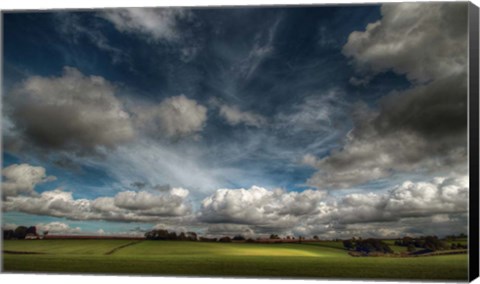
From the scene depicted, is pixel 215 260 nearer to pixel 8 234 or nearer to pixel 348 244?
pixel 348 244

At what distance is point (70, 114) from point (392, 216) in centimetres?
713

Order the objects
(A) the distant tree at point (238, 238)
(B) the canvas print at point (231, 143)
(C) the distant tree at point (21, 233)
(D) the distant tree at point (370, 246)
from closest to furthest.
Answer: (B) the canvas print at point (231, 143) < (D) the distant tree at point (370, 246) < (A) the distant tree at point (238, 238) < (C) the distant tree at point (21, 233)

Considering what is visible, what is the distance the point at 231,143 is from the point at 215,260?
2.51 meters

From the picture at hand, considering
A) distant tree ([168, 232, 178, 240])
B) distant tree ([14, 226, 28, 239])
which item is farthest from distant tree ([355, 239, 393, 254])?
distant tree ([14, 226, 28, 239])

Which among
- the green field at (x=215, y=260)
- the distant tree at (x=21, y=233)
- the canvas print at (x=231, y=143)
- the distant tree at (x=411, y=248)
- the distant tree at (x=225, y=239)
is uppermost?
the canvas print at (x=231, y=143)

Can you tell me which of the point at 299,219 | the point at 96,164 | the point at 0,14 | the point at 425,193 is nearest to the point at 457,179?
the point at 425,193

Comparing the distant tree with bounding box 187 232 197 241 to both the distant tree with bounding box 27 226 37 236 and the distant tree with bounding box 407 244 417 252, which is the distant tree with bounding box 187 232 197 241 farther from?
the distant tree with bounding box 407 244 417 252

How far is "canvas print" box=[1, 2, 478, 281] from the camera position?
13.8m

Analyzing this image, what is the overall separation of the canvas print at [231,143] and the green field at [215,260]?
0.10 feet

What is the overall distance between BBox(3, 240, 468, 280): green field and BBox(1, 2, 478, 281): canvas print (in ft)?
0.10

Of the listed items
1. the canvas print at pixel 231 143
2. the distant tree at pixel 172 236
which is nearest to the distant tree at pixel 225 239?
the canvas print at pixel 231 143

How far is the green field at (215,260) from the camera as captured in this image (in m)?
13.9

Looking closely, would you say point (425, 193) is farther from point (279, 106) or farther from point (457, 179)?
point (279, 106)

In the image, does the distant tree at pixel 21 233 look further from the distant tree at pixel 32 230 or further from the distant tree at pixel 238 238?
the distant tree at pixel 238 238
